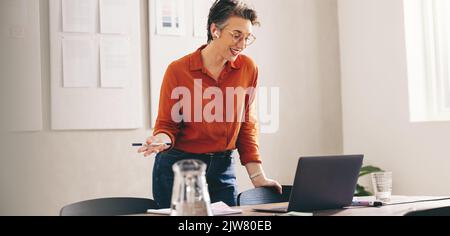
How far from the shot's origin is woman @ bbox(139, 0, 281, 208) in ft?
9.52

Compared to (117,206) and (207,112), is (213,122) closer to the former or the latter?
(207,112)

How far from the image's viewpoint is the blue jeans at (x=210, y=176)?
2.90 metres

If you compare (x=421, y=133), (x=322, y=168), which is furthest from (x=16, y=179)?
(x=421, y=133)

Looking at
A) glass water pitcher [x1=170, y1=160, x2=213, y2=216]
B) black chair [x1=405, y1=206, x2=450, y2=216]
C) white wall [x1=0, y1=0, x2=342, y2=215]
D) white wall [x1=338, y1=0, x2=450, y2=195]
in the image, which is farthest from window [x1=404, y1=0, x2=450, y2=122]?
glass water pitcher [x1=170, y1=160, x2=213, y2=216]

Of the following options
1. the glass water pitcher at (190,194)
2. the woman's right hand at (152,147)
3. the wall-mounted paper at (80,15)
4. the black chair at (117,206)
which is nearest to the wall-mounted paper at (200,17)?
the wall-mounted paper at (80,15)

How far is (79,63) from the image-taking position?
4.10 metres

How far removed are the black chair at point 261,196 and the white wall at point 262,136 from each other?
5.09 feet

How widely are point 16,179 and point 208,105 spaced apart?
148 cm

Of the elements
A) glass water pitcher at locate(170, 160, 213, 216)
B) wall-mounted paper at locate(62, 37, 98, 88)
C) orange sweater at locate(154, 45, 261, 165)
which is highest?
wall-mounted paper at locate(62, 37, 98, 88)

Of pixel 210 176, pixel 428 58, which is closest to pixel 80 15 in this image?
pixel 210 176

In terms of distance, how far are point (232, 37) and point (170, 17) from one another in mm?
1318

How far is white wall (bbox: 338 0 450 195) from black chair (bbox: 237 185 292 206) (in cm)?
162

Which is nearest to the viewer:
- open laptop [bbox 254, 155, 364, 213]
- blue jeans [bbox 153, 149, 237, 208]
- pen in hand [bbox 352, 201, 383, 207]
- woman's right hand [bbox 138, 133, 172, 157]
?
open laptop [bbox 254, 155, 364, 213]

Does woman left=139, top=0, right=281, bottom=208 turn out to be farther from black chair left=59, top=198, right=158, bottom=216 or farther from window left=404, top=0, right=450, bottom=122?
window left=404, top=0, right=450, bottom=122
